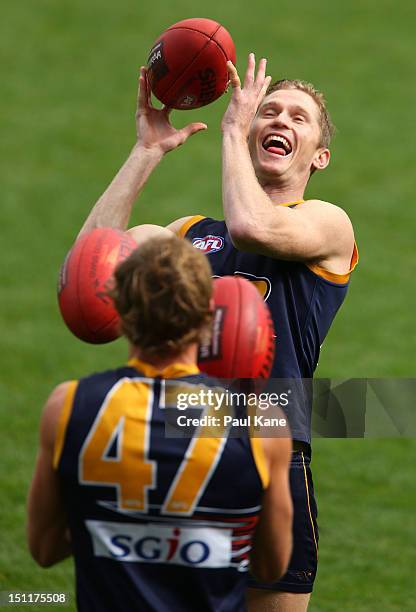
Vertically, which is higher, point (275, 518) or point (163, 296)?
point (163, 296)

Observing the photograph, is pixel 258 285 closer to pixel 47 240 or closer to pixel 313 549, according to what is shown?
pixel 313 549

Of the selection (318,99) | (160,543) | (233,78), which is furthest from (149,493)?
(318,99)

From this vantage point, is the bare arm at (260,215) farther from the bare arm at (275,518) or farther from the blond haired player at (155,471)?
the bare arm at (275,518)

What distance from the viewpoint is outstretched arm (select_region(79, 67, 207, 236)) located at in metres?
4.83

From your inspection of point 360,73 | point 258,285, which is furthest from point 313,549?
point 360,73

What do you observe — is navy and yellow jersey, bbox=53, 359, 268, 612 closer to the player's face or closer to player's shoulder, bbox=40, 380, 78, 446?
player's shoulder, bbox=40, 380, 78, 446

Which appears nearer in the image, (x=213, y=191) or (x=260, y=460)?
(x=260, y=460)

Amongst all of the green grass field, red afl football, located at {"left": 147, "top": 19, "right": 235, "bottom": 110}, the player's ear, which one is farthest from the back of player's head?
the green grass field

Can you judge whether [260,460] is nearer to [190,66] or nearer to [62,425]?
[62,425]

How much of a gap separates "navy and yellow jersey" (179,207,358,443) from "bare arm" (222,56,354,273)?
90 mm

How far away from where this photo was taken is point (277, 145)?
505 cm

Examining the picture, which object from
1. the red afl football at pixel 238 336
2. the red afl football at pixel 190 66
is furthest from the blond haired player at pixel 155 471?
the red afl football at pixel 190 66

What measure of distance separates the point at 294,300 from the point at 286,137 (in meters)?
0.82

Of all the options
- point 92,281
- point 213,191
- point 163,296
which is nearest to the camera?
point 163,296
